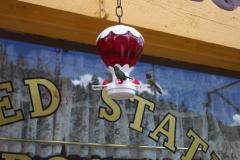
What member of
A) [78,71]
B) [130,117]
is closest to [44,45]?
[78,71]

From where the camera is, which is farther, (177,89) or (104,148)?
(177,89)

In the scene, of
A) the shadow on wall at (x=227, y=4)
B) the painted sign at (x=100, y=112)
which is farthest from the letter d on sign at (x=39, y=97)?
the shadow on wall at (x=227, y=4)

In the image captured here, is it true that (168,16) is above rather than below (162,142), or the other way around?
above

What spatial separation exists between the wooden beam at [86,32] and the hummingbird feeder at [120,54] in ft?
2.40

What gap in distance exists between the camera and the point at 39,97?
3.42 metres

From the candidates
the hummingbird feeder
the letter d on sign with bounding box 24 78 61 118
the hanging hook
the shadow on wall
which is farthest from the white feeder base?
the shadow on wall

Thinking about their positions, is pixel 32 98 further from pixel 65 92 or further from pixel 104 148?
pixel 104 148

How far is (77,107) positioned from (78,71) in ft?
0.96

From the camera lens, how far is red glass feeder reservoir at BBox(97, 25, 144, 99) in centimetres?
229

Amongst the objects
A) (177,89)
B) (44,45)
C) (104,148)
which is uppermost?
(44,45)

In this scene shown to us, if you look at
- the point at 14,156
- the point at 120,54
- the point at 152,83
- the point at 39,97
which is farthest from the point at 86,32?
the point at 120,54

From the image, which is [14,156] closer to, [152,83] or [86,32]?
[86,32]

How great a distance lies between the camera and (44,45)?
3.56 meters

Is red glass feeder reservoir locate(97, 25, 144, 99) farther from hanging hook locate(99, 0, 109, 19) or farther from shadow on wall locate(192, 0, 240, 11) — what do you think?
shadow on wall locate(192, 0, 240, 11)
